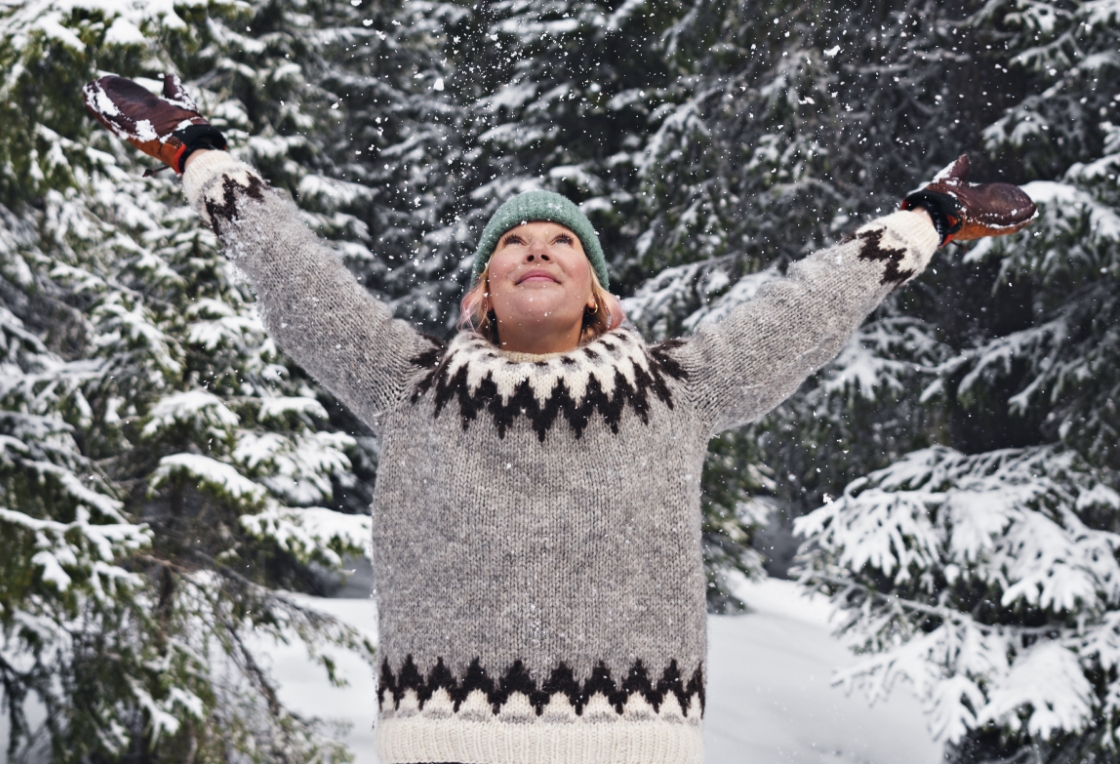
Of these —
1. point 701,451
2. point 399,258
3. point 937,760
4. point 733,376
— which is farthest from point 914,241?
point 399,258

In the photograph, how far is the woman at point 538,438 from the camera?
6.25 ft

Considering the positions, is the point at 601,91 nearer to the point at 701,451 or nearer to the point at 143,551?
the point at 143,551

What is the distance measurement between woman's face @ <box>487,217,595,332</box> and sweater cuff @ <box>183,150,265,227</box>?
23.1 inches

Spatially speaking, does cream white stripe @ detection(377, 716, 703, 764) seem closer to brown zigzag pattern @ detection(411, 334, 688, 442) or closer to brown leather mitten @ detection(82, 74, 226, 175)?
brown zigzag pattern @ detection(411, 334, 688, 442)

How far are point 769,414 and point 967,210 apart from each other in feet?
15.6

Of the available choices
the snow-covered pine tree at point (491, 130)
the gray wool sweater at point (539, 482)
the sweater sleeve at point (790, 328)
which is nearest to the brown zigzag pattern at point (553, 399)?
the gray wool sweater at point (539, 482)

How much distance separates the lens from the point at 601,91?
999 cm

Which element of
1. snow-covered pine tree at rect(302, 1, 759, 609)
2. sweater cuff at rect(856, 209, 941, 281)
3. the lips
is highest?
snow-covered pine tree at rect(302, 1, 759, 609)

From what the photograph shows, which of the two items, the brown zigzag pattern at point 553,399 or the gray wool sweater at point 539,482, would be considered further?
the brown zigzag pattern at point 553,399

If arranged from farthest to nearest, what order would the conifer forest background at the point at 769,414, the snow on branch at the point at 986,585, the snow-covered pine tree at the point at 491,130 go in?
1. the snow-covered pine tree at the point at 491,130
2. the snow on branch at the point at 986,585
3. the conifer forest background at the point at 769,414

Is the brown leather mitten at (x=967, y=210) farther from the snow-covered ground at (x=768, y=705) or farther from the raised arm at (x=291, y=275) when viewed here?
the snow-covered ground at (x=768, y=705)

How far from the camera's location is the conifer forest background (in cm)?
523

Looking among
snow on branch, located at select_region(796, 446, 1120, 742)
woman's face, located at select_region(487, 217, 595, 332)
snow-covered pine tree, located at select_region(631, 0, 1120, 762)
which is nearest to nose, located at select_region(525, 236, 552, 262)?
woman's face, located at select_region(487, 217, 595, 332)

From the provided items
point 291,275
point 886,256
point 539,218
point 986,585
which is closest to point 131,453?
point 291,275
